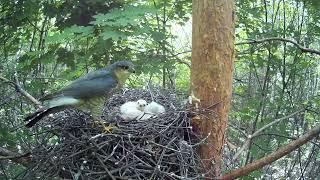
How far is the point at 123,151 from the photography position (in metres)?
2.51

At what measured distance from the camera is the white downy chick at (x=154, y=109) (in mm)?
2967

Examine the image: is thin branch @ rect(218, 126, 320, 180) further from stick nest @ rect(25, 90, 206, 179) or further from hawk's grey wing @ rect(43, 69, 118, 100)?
hawk's grey wing @ rect(43, 69, 118, 100)

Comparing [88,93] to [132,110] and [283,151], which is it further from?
[283,151]

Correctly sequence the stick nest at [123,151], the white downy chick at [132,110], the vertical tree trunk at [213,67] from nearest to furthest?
the stick nest at [123,151], the vertical tree trunk at [213,67], the white downy chick at [132,110]

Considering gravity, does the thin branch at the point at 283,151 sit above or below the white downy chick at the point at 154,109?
below

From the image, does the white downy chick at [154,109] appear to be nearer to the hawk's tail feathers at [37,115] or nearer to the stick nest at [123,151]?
the stick nest at [123,151]

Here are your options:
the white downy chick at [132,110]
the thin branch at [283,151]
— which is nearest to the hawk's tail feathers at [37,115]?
the white downy chick at [132,110]

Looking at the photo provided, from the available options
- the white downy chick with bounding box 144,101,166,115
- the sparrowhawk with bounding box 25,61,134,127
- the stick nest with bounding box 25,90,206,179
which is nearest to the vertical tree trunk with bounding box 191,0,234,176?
the stick nest with bounding box 25,90,206,179

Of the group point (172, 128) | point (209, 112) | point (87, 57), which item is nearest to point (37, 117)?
point (172, 128)

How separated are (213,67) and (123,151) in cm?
69

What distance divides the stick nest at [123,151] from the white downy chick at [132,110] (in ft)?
0.25

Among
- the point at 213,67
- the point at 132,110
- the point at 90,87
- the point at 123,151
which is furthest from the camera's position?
the point at 132,110

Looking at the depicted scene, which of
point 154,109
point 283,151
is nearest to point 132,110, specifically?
point 154,109

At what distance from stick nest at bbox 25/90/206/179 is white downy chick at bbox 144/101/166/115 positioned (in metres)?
0.16
